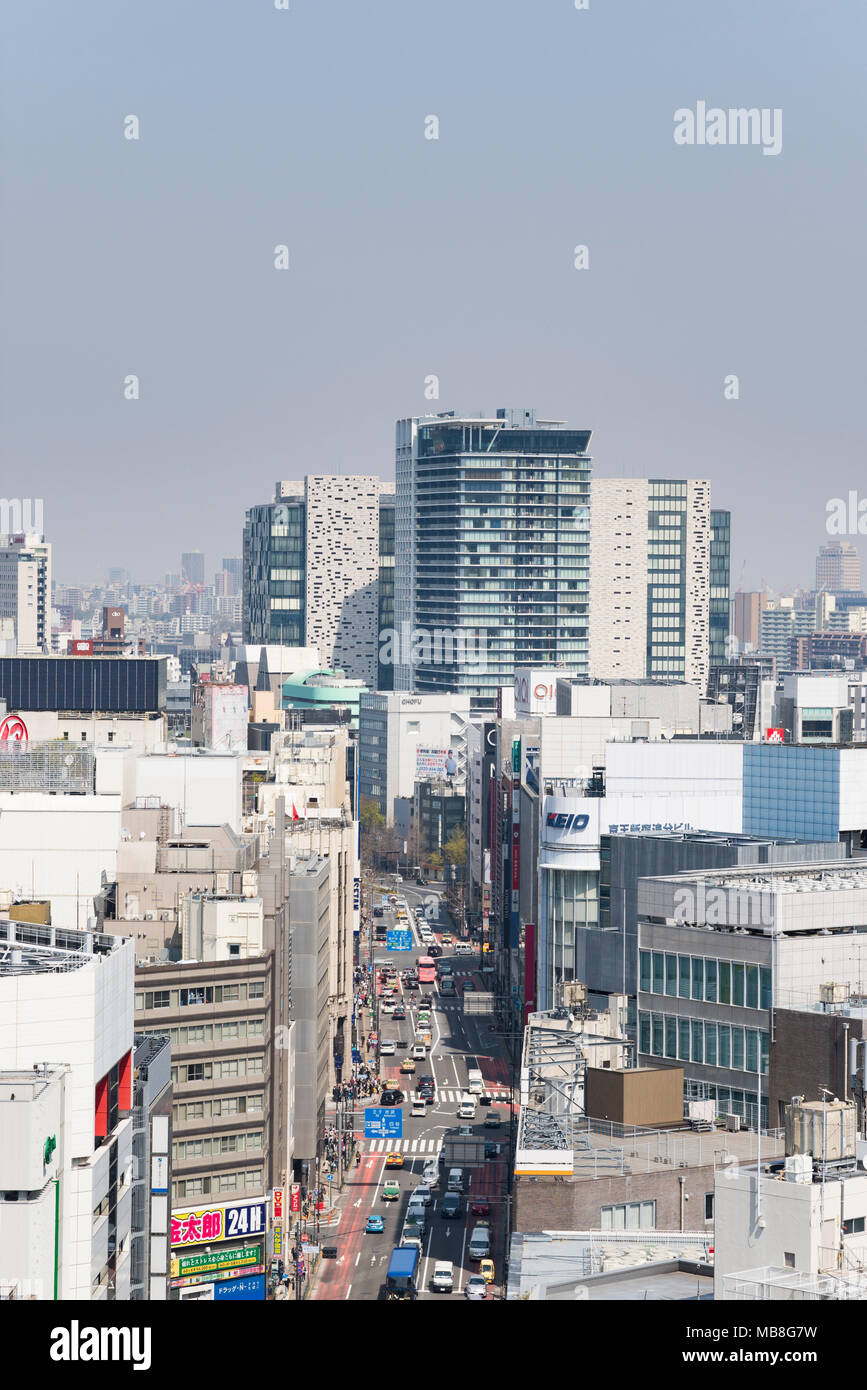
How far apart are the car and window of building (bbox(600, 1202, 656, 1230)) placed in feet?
48.9

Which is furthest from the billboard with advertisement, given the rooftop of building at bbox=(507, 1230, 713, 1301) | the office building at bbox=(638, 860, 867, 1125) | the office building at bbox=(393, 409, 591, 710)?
the office building at bbox=(393, 409, 591, 710)

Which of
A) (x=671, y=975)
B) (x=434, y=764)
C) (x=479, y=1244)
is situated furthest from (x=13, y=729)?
(x=434, y=764)

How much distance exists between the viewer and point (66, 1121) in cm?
2156

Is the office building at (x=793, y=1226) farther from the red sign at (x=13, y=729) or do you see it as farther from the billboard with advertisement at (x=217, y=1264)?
the red sign at (x=13, y=729)

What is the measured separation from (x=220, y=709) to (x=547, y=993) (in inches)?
1419

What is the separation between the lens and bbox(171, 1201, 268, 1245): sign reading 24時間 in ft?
128

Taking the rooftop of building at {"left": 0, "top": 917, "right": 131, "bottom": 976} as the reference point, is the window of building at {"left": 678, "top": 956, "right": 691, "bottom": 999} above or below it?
below

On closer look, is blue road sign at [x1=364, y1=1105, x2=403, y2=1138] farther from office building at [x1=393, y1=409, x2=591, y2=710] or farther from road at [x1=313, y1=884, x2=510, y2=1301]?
office building at [x1=393, y1=409, x2=591, y2=710]

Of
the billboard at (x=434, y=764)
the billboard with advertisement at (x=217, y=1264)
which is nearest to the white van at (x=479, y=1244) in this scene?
the billboard with advertisement at (x=217, y=1264)

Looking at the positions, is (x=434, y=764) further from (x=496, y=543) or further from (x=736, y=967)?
(x=736, y=967)

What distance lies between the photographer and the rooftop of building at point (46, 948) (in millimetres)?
23578

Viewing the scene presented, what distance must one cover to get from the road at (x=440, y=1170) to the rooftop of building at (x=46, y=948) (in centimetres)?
936

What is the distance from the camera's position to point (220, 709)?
299 feet
